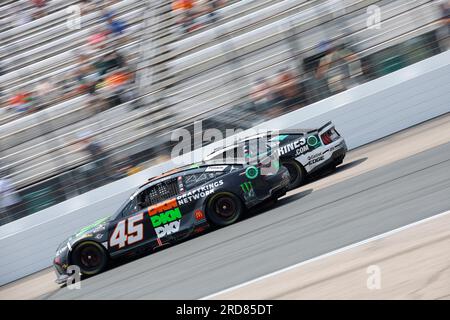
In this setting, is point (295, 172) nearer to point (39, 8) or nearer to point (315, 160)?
point (315, 160)

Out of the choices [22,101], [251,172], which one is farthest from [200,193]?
[22,101]

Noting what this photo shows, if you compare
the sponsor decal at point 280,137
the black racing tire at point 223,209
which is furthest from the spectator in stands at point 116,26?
the black racing tire at point 223,209

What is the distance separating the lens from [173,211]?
11.5 m

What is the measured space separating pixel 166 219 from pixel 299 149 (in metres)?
2.83

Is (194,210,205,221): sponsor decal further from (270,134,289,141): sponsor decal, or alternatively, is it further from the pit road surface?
(270,134,289,141): sponsor decal

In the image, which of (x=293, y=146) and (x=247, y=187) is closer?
(x=247, y=187)

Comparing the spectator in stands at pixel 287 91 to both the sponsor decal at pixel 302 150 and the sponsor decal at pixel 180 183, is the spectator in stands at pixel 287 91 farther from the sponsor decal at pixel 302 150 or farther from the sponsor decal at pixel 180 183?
the sponsor decal at pixel 180 183

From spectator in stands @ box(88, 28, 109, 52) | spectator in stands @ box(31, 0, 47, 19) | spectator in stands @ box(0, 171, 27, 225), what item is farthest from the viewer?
spectator in stands @ box(31, 0, 47, 19)

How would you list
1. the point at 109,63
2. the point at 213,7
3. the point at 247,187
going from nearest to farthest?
1. the point at 247,187
2. the point at 109,63
3. the point at 213,7

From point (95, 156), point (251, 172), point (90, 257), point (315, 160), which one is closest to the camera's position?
point (251, 172)

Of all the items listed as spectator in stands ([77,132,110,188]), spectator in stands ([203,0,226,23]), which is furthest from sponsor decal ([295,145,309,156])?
spectator in stands ([203,0,226,23])

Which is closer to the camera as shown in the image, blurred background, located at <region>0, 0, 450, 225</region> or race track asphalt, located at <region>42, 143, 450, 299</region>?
race track asphalt, located at <region>42, 143, 450, 299</region>

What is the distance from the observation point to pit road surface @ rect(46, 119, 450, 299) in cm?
840

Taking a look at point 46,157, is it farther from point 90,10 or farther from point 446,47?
point 446,47
